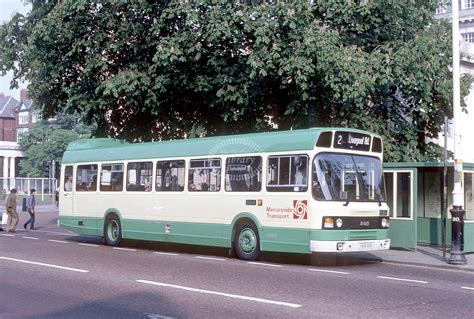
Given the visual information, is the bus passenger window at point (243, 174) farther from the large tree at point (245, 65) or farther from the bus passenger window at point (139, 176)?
the large tree at point (245, 65)

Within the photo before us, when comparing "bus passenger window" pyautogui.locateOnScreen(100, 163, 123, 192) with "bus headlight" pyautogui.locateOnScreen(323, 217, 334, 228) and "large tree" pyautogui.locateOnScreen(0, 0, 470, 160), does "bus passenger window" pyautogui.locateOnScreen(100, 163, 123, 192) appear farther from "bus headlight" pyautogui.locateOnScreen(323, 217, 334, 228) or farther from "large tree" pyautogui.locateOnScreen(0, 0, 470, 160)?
"bus headlight" pyautogui.locateOnScreen(323, 217, 334, 228)

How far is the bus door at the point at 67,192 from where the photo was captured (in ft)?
76.1

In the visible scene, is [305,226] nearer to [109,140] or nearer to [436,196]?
→ [436,196]

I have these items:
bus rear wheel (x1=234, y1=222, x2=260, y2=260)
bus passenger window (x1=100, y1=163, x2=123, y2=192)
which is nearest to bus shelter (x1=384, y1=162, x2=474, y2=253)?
bus rear wheel (x1=234, y1=222, x2=260, y2=260)

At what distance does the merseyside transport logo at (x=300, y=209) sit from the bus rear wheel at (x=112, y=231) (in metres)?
7.19

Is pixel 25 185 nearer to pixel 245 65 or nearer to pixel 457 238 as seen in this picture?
pixel 245 65

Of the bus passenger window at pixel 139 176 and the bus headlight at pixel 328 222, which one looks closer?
the bus headlight at pixel 328 222

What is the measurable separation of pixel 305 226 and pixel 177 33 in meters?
9.11

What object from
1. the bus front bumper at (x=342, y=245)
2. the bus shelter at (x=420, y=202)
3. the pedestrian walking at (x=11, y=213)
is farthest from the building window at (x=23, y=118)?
the bus front bumper at (x=342, y=245)

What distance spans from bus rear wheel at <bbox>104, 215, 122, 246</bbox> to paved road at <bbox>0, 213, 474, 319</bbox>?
290cm

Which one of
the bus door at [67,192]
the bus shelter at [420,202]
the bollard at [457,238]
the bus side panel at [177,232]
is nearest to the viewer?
the bollard at [457,238]

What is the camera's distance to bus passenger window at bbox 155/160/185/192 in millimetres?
19156

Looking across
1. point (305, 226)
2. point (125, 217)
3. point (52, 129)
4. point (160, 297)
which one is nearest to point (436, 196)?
point (305, 226)

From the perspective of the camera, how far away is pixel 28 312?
9227mm
